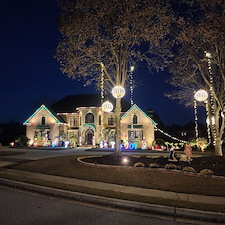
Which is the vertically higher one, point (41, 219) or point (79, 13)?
point (79, 13)

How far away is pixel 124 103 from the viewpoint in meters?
37.5

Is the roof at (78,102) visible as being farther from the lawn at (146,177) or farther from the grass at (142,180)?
the grass at (142,180)

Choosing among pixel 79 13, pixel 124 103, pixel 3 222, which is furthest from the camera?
pixel 124 103

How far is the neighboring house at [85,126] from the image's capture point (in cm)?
3186

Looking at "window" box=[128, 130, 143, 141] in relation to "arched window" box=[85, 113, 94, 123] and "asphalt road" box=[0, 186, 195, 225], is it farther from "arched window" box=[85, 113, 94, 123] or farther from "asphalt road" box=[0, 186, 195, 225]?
"asphalt road" box=[0, 186, 195, 225]

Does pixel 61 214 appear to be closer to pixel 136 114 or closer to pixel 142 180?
pixel 142 180

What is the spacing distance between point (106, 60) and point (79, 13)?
3.70 metres

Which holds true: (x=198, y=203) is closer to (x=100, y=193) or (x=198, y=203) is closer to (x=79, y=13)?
(x=100, y=193)

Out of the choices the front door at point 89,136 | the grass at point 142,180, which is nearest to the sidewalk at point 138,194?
the grass at point 142,180

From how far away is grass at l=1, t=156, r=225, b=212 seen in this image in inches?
261

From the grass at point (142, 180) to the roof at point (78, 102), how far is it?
23420mm

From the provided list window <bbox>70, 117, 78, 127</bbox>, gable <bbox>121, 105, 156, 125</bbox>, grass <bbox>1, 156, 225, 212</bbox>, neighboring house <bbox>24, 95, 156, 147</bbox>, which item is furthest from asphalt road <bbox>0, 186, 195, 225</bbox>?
window <bbox>70, 117, 78, 127</bbox>

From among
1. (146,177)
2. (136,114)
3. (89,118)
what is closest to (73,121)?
(89,118)

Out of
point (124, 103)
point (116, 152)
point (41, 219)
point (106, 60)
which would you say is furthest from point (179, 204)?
point (124, 103)
